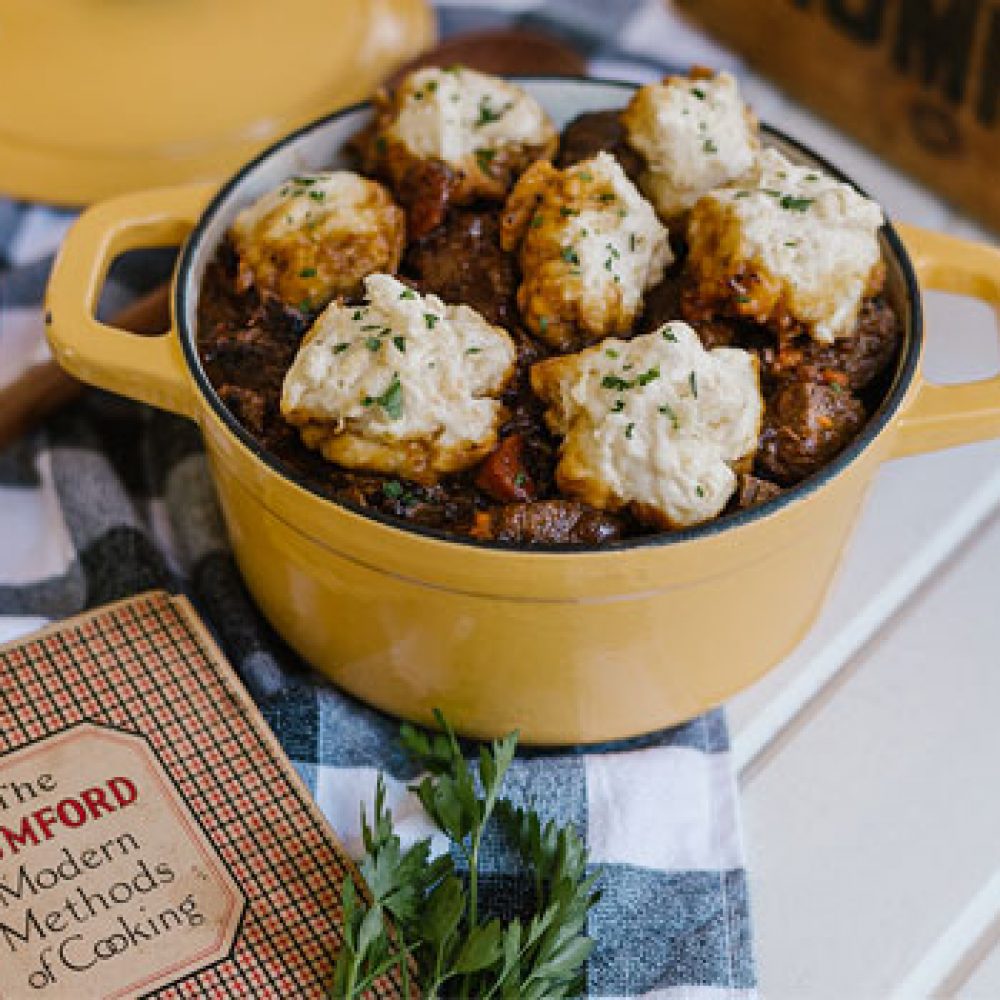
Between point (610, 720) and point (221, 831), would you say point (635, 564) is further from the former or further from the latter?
point (221, 831)

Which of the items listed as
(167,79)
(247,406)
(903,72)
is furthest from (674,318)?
(167,79)

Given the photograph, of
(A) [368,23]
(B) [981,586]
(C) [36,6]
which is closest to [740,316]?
(B) [981,586]

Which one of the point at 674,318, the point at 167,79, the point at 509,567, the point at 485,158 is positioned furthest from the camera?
the point at 167,79

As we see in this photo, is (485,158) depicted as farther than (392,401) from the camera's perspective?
Yes

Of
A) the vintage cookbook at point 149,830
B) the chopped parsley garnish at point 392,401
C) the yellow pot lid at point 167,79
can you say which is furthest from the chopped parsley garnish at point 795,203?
the yellow pot lid at point 167,79

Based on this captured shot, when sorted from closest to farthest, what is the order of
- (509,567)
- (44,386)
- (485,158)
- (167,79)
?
1. (509,567)
2. (485,158)
3. (44,386)
4. (167,79)

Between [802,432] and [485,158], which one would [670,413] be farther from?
[485,158]

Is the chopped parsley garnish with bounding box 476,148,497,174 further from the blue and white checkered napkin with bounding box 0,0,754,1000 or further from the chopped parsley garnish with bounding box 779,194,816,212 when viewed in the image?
the blue and white checkered napkin with bounding box 0,0,754,1000
